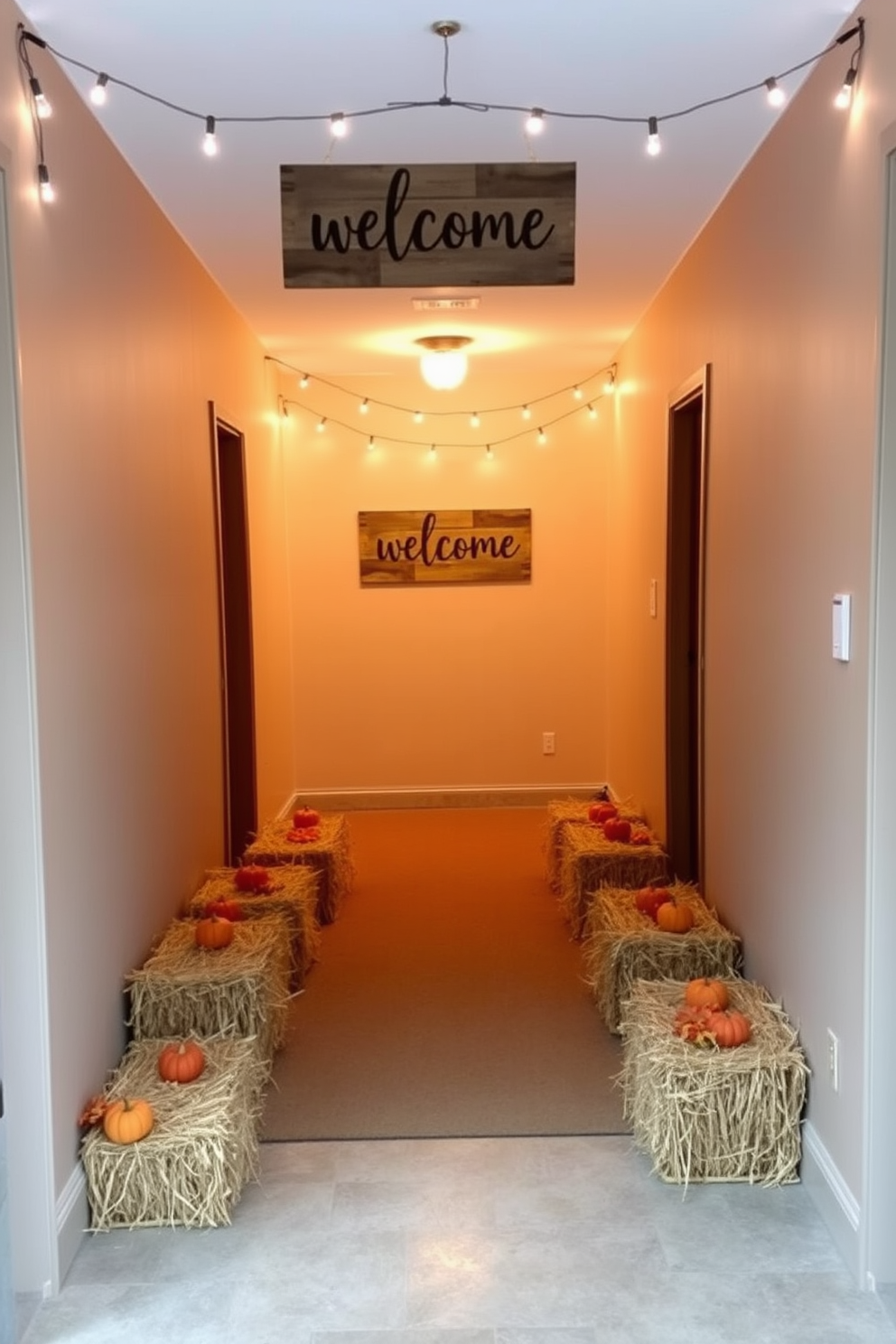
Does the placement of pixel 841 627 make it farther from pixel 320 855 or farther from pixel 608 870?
pixel 320 855

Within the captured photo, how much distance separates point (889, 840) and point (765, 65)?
5.90ft

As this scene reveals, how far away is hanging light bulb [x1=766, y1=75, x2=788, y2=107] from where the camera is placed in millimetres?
2596

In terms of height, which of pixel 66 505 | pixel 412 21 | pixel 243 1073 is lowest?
pixel 243 1073

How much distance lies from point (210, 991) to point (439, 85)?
94.7 inches

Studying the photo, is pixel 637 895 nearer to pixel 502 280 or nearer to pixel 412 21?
pixel 502 280

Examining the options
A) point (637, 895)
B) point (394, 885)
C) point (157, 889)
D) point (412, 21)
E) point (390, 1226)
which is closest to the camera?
point (412, 21)

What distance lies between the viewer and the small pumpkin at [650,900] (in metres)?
3.72

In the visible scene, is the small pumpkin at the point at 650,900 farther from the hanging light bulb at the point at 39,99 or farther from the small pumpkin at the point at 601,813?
the hanging light bulb at the point at 39,99

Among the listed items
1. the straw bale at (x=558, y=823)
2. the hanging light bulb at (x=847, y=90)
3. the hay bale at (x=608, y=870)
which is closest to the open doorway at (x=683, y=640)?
the hay bale at (x=608, y=870)

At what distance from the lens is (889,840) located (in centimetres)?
223

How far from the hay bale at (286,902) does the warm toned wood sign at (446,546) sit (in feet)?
9.46

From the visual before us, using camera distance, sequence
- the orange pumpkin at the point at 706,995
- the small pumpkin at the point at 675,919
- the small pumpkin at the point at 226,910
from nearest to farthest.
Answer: the orange pumpkin at the point at 706,995
the small pumpkin at the point at 675,919
the small pumpkin at the point at 226,910

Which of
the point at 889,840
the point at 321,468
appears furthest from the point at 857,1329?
the point at 321,468

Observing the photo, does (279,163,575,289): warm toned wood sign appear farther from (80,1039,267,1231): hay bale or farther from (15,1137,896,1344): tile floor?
(15,1137,896,1344): tile floor
